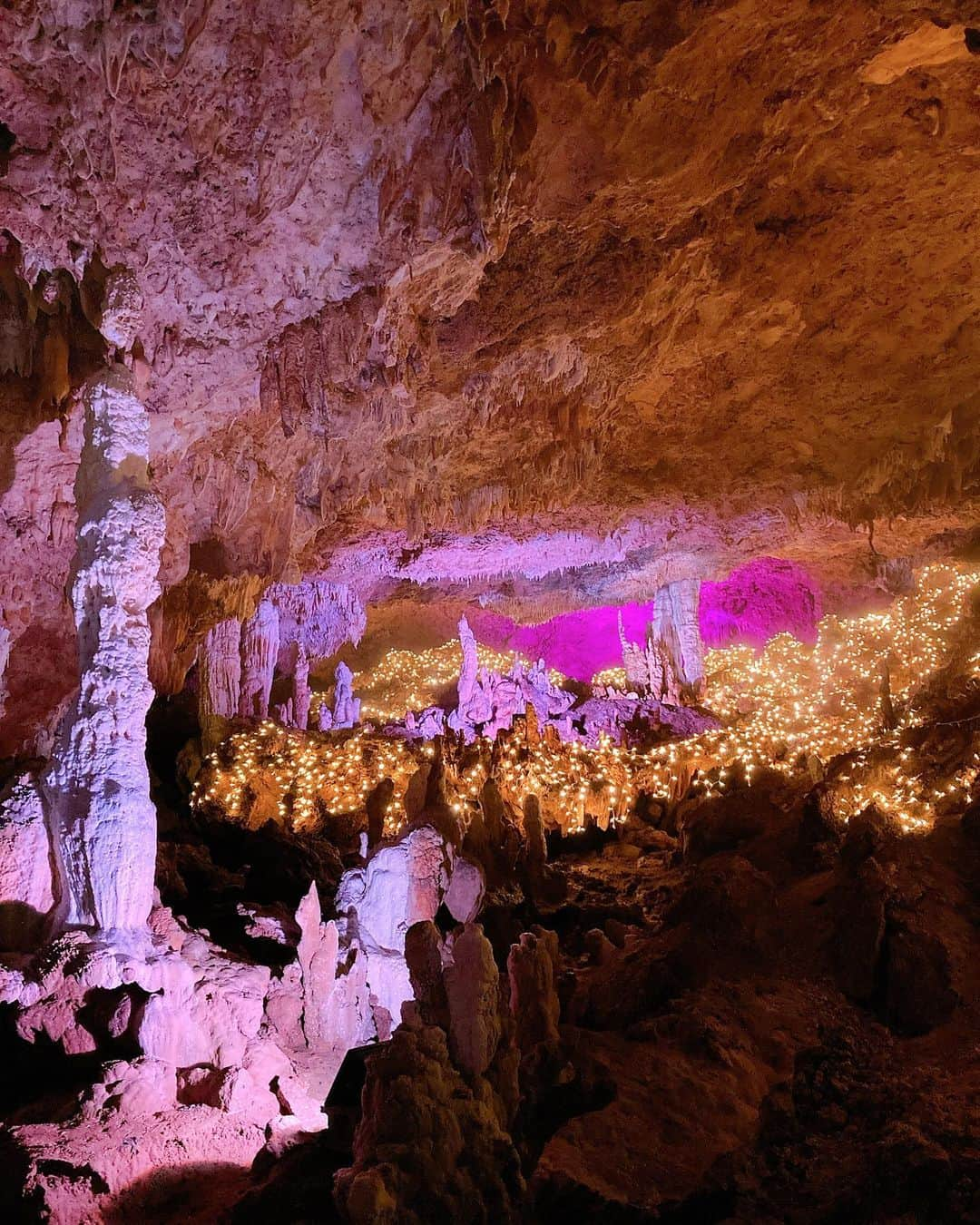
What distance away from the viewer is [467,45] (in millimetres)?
3842

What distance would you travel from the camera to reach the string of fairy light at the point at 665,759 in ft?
35.3

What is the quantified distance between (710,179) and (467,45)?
1821mm

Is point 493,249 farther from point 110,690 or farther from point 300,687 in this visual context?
point 300,687

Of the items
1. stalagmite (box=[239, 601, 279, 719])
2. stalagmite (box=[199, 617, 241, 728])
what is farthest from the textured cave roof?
stalagmite (box=[239, 601, 279, 719])

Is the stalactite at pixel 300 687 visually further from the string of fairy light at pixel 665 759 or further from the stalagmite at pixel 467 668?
the stalagmite at pixel 467 668

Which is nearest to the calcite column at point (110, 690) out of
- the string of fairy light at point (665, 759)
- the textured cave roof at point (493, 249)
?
the textured cave roof at point (493, 249)

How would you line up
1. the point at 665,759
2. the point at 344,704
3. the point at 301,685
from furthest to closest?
the point at 344,704
the point at 301,685
the point at 665,759

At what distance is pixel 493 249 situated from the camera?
493 cm

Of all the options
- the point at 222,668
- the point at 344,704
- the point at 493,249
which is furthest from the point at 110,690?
the point at 344,704

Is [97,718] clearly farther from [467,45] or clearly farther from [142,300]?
[467,45]

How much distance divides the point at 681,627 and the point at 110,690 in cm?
1217

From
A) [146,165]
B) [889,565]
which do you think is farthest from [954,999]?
[889,565]

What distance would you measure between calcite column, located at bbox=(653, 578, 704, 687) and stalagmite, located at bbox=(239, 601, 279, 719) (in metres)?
7.65

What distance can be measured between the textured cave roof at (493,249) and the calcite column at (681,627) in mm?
5450
